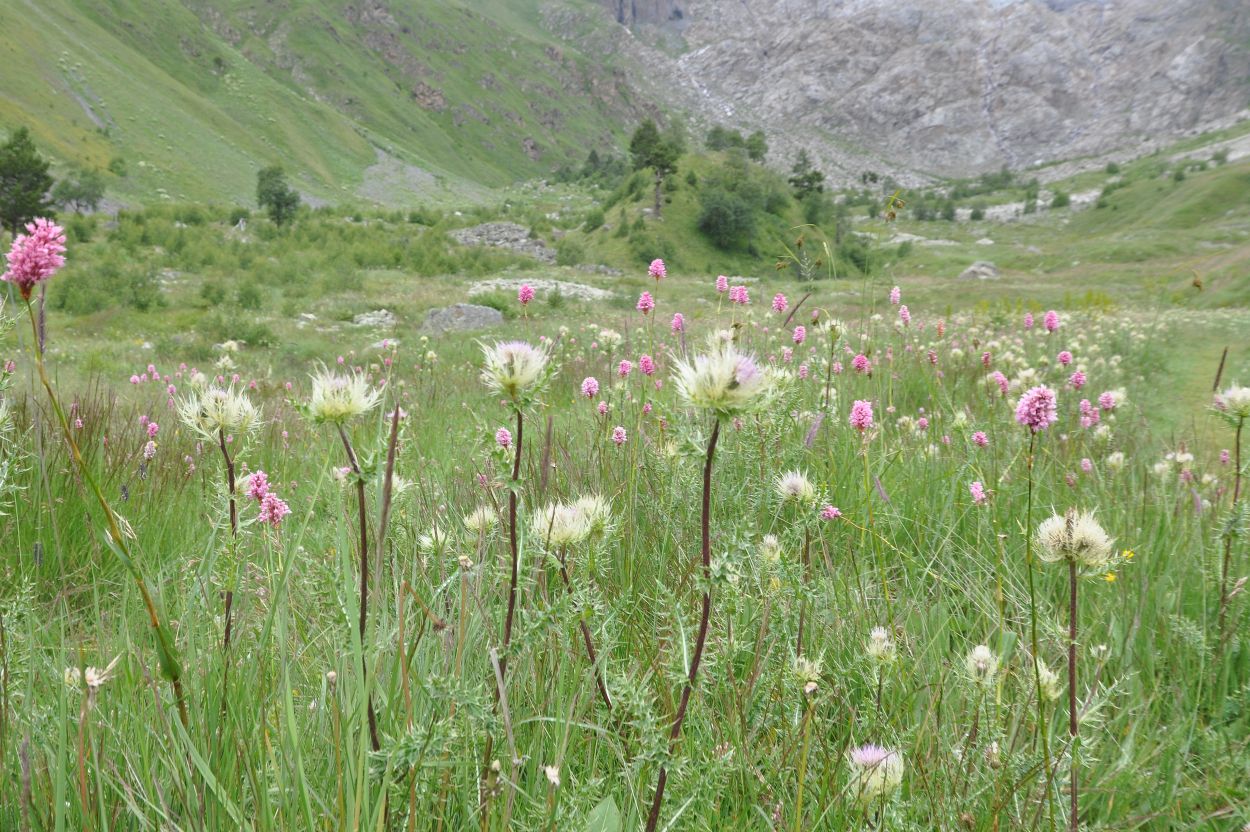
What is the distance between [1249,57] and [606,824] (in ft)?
712

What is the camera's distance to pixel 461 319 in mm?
15930

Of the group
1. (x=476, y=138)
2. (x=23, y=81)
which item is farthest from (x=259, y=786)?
A: (x=476, y=138)

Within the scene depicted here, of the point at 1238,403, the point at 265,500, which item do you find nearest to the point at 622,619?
the point at 265,500

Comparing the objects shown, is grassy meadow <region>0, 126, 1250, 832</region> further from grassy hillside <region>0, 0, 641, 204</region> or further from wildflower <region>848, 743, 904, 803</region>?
grassy hillside <region>0, 0, 641, 204</region>

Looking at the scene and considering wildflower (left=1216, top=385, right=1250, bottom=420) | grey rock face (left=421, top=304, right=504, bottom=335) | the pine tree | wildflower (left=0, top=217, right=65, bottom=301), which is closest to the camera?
wildflower (left=0, top=217, right=65, bottom=301)

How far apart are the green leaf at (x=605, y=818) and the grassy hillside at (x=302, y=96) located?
57.0 metres

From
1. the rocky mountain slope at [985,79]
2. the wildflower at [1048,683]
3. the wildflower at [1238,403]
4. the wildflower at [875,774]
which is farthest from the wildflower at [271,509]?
the rocky mountain slope at [985,79]

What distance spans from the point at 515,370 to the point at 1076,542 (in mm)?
1000

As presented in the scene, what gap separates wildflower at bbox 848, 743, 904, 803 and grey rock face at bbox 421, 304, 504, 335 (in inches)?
582

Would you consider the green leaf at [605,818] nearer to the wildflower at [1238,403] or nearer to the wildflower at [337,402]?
the wildflower at [337,402]

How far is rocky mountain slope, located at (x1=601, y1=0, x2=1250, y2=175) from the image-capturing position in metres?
167

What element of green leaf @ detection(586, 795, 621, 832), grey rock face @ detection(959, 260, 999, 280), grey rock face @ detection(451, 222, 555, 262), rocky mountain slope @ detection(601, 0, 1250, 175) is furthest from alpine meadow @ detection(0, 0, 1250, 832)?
rocky mountain slope @ detection(601, 0, 1250, 175)

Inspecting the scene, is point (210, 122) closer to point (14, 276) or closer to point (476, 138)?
point (476, 138)

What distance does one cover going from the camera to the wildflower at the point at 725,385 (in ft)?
3.32
